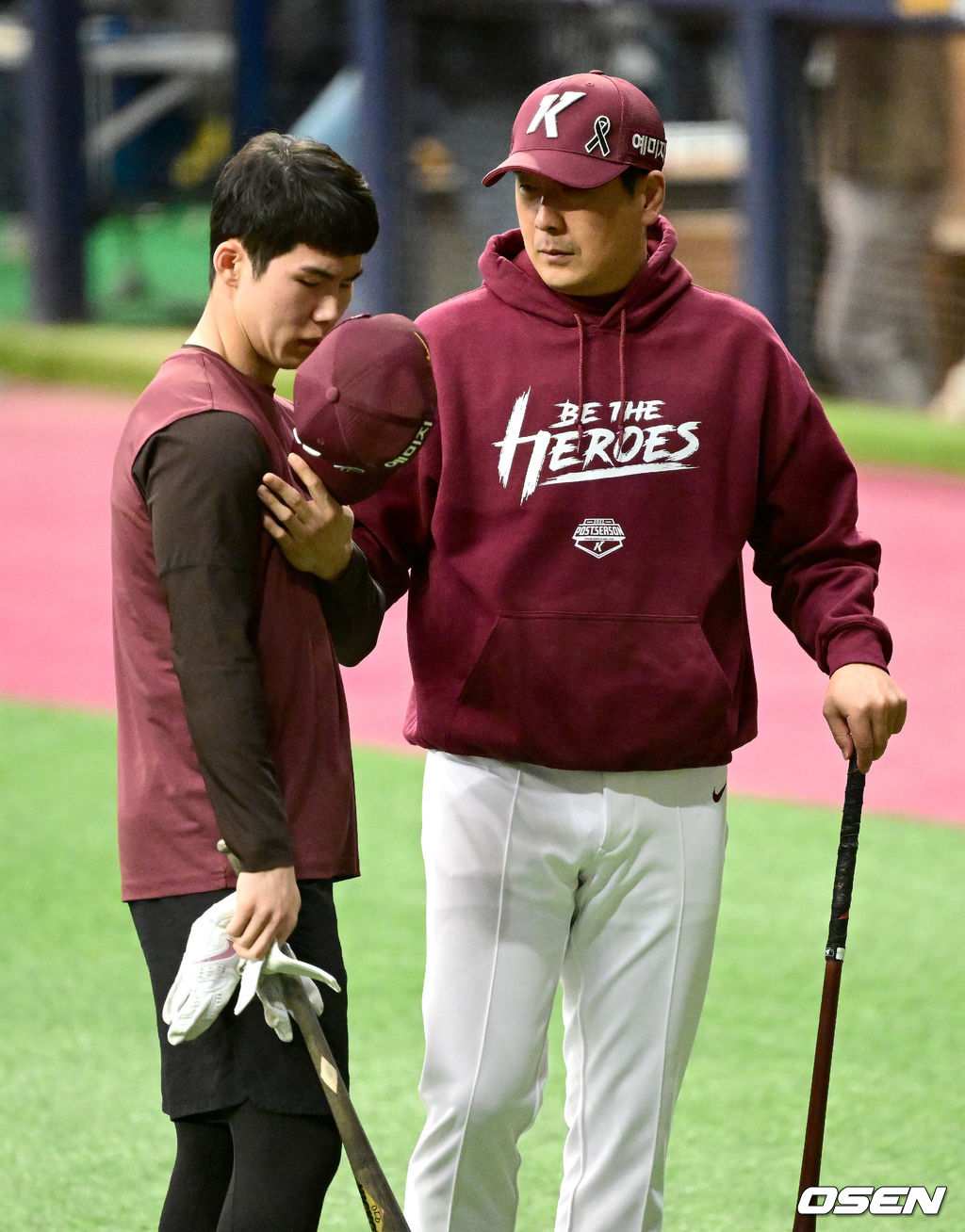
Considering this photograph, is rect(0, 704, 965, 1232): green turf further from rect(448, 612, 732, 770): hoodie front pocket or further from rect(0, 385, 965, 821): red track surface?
rect(448, 612, 732, 770): hoodie front pocket

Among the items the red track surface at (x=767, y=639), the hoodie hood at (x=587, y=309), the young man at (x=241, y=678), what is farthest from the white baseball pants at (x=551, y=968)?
the red track surface at (x=767, y=639)

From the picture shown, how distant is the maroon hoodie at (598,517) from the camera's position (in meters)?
2.63

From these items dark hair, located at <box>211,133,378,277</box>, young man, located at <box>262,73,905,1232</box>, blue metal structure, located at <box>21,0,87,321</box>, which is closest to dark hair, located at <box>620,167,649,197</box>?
young man, located at <box>262,73,905,1232</box>

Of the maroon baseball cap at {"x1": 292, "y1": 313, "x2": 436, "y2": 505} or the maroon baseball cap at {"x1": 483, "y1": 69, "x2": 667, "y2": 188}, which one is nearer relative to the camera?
the maroon baseball cap at {"x1": 292, "y1": 313, "x2": 436, "y2": 505}

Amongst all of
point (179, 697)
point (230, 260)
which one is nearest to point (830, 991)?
point (179, 697)

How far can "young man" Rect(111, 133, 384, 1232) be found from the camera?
223 centimetres

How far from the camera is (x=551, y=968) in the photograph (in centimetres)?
273

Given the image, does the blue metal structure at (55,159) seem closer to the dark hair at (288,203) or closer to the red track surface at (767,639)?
the red track surface at (767,639)

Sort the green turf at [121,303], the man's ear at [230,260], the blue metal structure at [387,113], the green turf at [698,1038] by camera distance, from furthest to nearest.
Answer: the green turf at [121,303], the blue metal structure at [387,113], the green turf at [698,1038], the man's ear at [230,260]

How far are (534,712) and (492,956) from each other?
37 centimetres

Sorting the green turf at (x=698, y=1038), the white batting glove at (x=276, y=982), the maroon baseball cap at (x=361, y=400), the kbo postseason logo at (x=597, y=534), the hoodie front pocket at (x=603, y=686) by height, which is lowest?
the green turf at (x=698, y=1038)

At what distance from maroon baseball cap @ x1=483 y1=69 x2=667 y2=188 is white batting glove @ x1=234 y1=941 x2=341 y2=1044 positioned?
111 centimetres

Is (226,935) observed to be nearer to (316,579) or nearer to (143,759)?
(143,759)

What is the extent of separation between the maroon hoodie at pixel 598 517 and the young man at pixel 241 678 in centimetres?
30
